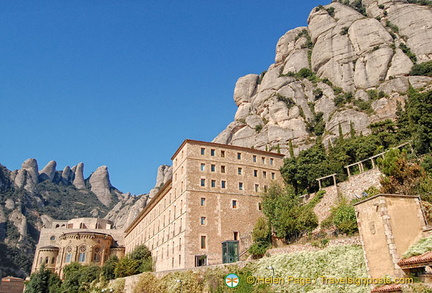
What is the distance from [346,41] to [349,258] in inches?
3221

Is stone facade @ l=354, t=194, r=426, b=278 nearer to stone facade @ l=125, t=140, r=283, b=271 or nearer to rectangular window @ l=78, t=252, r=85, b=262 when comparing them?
stone facade @ l=125, t=140, r=283, b=271

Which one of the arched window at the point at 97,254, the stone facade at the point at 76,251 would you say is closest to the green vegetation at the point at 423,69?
the stone facade at the point at 76,251

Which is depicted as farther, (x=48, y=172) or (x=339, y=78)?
(x=48, y=172)

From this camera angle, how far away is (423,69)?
7131 centimetres

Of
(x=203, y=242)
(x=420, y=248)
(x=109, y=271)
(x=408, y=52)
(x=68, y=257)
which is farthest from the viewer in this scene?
(x=408, y=52)

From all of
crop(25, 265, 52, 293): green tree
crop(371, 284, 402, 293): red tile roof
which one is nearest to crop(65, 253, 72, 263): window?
crop(25, 265, 52, 293): green tree

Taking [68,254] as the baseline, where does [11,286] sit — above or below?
below

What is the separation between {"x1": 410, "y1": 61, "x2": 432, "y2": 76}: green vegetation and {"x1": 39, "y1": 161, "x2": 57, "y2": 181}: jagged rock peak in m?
179

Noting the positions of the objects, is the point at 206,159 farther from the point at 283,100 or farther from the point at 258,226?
the point at 283,100

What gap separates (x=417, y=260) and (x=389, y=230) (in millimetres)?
2097

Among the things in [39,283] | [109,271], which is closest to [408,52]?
[109,271]

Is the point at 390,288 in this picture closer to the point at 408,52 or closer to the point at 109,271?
the point at 109,271

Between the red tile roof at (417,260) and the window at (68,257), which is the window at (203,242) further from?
the window at (68,257)

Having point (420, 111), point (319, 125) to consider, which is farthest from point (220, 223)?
point (319, 125)
